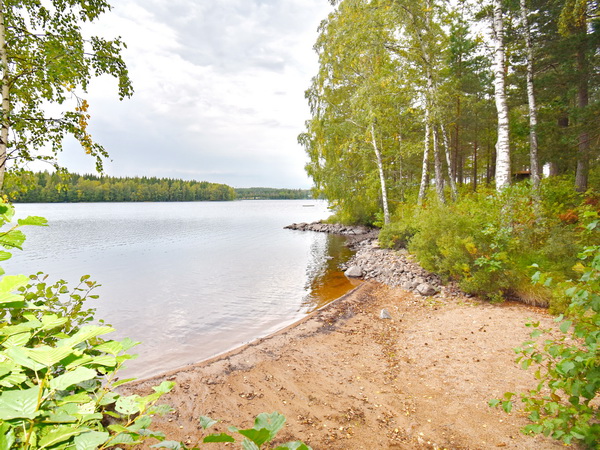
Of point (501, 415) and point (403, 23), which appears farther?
point (403, 23)

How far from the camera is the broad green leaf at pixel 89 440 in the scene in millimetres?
726

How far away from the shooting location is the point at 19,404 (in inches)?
28.5

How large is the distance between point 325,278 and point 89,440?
12.3 meters

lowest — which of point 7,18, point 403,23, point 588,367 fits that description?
point 588,367

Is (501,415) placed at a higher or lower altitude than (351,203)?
lower

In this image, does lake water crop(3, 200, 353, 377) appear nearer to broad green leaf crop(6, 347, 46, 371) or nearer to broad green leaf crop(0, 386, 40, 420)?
broad green leaf crop(6, 347, 46, 371)

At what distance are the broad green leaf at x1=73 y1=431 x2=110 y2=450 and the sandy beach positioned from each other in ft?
12.0

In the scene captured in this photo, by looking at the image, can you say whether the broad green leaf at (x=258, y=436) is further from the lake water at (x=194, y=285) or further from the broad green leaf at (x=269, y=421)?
the lake water at (x=194, y=285)

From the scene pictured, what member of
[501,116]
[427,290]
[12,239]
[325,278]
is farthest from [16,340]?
[325,278]

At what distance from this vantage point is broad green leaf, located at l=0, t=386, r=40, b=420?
679mm

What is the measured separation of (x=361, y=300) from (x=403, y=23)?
38.8 feet

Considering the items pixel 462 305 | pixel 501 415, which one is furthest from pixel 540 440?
pixel 462 305

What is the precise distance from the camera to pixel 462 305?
7.43 meters

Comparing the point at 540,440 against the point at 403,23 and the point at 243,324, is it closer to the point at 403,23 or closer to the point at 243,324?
the point at 243,324
